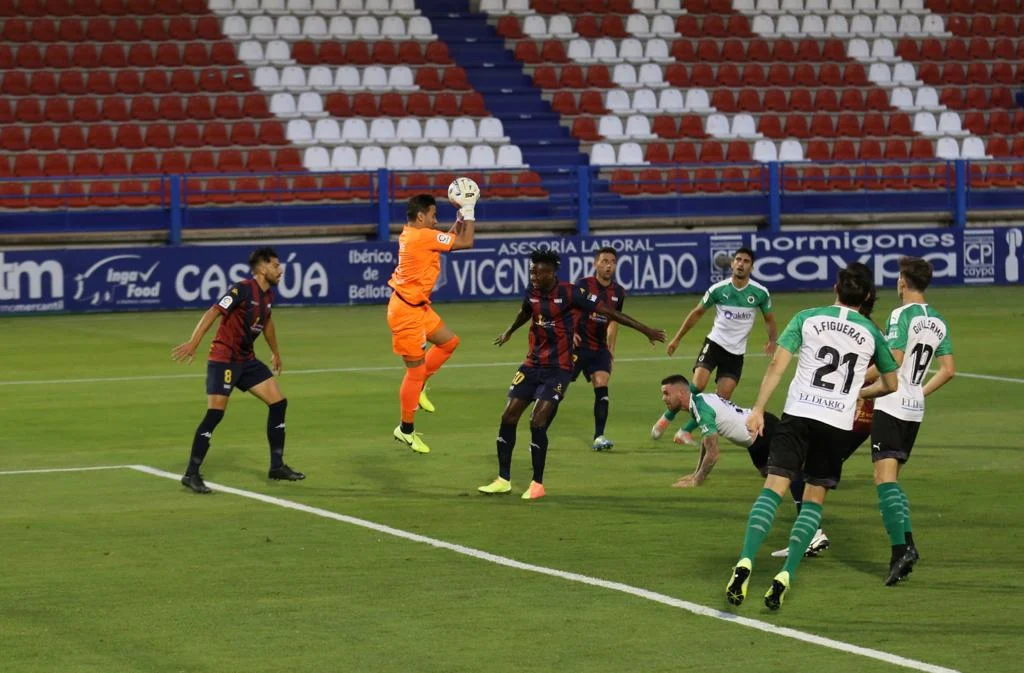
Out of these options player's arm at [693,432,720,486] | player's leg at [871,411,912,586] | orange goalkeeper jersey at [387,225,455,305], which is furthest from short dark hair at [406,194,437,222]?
player's leg at [871,411,912,586]

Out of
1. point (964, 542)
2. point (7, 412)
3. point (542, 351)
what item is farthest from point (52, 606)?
point (7, 412)

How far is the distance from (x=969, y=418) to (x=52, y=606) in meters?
10.8

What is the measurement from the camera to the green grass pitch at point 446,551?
27.0 feet

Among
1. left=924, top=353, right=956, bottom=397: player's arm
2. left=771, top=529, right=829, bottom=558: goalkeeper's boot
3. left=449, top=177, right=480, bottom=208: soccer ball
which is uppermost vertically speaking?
left=449, top=177, right=480, bottom=208: soccer ball

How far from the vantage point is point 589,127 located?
1494 inches

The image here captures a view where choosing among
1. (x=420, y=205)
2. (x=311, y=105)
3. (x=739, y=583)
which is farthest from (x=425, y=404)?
(x=311, y=105)

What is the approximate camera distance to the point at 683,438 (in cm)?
1561

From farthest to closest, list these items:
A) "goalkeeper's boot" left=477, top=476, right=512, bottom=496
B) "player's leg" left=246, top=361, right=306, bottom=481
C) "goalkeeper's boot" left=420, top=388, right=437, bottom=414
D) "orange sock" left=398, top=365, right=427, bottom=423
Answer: "goalkeeper's boot" left=420, top=388, right=437, bottom=414, "orange sock" left=398, top=365, right=427, bottom=423, "player's leg" left=246, top=361, right=306, bottom=481, "goalkeeper's boot" left=477, top=476, right=512, bottom=496

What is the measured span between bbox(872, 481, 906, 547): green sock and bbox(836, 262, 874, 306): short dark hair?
4.09ft

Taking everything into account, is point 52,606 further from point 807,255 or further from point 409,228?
point 807,255

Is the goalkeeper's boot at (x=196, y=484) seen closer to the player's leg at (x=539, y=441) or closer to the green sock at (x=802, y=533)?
the player's leg at (x=539, y=441)

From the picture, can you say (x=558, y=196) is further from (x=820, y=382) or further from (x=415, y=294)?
(x=820, y=382)

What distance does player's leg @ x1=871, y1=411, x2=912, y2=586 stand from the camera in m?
9.73

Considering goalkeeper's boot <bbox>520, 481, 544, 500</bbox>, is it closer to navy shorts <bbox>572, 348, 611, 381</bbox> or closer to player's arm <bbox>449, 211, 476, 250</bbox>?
player's arm <bbox>449, 211, 476, 250</bbox>
